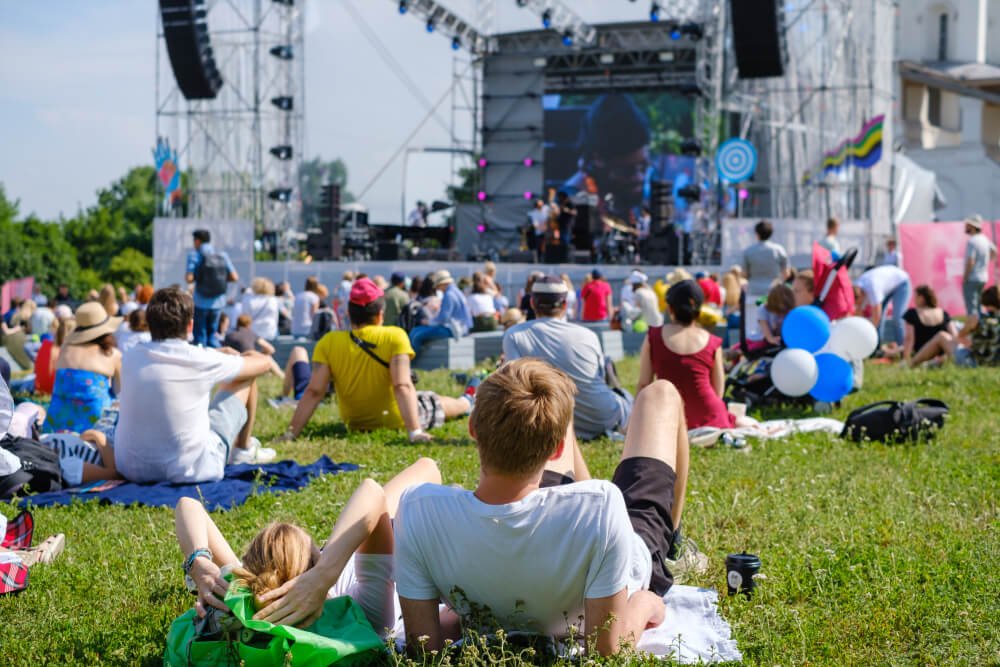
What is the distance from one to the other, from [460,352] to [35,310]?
26.8 ft

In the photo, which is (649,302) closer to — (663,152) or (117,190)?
(663,152)

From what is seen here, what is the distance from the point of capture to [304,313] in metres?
13.7

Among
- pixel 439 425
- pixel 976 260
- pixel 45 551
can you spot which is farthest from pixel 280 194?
pixel 45 551

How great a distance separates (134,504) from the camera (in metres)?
4.57

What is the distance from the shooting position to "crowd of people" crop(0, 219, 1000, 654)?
96.3 inches

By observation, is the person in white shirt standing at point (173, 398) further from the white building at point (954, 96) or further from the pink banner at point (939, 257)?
the white building at point (954, 96)

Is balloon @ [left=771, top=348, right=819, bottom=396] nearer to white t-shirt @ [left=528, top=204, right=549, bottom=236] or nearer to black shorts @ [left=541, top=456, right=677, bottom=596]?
black shorts @ [left=541, top=456, right=677, bottom=596]

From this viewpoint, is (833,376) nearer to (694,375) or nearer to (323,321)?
(694,375)

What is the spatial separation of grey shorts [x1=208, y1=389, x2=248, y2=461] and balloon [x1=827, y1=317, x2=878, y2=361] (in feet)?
13.8

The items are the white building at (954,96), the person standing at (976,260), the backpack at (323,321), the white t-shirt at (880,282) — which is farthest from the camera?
the white building at (954,96)

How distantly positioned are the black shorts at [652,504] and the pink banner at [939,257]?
1319 cm

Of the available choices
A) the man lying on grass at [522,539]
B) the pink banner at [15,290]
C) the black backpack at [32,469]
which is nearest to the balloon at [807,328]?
the man lying on grass at [522,539]

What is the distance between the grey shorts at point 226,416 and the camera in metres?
5.17

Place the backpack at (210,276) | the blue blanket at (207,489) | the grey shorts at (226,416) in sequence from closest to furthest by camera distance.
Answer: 1. the blue blanket at (207,489)
2. the grey shorts at (226,416)
3. the backpack at (210,276)
